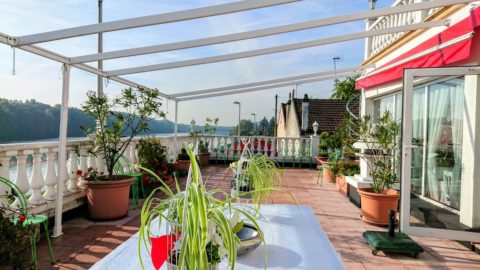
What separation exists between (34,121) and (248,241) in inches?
147

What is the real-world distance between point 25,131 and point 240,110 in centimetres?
2144

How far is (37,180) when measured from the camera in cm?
366

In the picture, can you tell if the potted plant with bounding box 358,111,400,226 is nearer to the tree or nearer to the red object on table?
the red object on table

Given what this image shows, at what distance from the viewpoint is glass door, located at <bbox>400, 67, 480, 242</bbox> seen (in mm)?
3578

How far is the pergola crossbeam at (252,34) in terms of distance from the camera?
352 cm

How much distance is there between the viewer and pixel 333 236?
3791 millimetres

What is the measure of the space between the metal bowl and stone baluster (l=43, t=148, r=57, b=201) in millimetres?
3139

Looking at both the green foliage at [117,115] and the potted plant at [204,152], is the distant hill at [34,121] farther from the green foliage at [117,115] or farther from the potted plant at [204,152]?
the potted plant at [204,152]

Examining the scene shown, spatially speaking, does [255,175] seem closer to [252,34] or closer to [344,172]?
[252,34]

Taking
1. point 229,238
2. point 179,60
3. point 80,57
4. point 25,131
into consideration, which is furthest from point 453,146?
point 25,131

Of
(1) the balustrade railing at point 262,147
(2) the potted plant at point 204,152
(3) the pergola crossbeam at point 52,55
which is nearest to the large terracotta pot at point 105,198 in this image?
(3) the pergola crossbeam at point 52,55

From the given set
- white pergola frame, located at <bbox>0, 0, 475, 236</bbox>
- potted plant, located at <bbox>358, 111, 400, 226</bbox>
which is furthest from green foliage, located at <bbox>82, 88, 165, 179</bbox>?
potted plant, located at <bbox>358, 111, 400, 226</bbox>

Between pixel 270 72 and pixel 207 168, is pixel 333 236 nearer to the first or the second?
pixel 270 72

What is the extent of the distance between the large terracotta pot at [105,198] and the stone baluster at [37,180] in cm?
55
